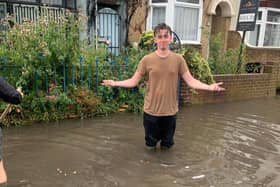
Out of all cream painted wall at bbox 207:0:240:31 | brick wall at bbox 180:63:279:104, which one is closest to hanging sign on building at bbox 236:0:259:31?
brick wall at bbox 180:63:279:104

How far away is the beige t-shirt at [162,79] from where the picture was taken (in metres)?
3.97

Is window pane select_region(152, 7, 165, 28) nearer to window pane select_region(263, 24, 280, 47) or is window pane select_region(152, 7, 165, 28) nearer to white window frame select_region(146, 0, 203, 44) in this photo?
white window frame select_region(146, 0, 203, 44)

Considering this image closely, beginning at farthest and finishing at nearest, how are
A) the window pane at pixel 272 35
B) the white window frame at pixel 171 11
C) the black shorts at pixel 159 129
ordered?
the window pane at pixel 272 35 → the white window frame at pixel 171 11 → the black shorts at pixel 159 129

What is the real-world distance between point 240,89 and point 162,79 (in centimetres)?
561

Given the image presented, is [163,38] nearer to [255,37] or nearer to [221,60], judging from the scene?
[221,60]

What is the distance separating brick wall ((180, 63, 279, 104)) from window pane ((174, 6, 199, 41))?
3.37 meters

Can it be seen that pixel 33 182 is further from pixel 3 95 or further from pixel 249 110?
pixel 249 110

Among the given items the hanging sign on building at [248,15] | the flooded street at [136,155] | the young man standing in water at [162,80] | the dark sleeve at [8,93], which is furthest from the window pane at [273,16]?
the dark sleeve at [8,93]

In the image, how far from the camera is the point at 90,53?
268 inches

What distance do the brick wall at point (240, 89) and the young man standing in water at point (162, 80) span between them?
147 inches

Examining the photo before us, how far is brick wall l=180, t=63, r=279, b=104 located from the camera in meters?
7.90

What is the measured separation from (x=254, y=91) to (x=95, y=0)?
586cm

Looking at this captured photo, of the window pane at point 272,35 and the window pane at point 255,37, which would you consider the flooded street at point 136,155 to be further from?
the window pane at point 272,35

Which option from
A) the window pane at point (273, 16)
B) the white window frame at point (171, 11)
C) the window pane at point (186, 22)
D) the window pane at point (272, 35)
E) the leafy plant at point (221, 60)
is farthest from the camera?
the window pane at point (272, 35)
